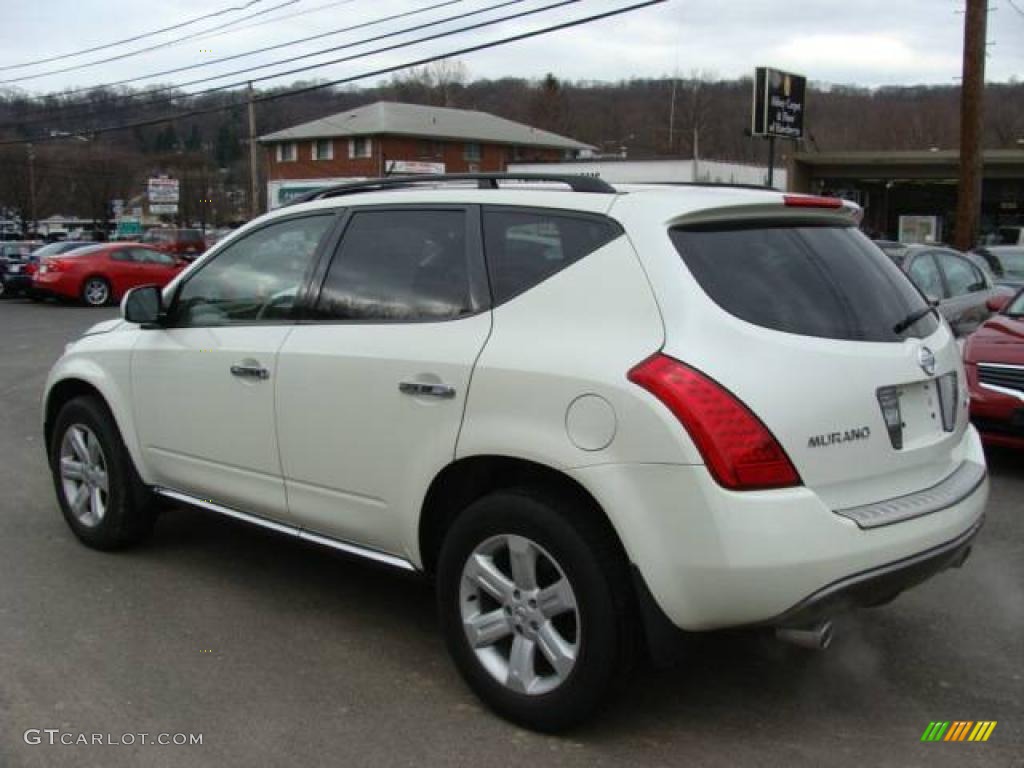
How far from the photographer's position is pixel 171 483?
15.3 feet

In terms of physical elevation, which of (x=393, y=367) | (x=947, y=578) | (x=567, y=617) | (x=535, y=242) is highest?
(x=535, y=242)

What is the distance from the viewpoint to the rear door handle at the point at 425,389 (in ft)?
11.0

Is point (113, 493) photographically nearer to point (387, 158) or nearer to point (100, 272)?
point (100, 272)

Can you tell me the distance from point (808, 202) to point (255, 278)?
2.31 m

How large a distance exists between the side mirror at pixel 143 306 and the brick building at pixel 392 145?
53775mm

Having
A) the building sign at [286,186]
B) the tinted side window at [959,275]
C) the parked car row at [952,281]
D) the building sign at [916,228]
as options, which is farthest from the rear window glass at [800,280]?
the building sign at [286,186]

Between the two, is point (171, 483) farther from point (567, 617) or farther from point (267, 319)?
point (567, 617)

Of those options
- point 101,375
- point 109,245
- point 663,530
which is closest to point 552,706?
point 663,530

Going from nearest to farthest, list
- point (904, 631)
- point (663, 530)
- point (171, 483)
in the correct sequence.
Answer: point (663, 530)
point (904, 631)
point (171, 483)

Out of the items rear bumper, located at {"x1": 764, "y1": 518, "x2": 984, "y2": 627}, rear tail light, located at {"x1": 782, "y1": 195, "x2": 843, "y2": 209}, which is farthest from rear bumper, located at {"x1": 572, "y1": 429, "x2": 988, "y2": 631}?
rear tail light, located at {"x1": 782, "y1": 195, "x2": 843, "y2": 209}

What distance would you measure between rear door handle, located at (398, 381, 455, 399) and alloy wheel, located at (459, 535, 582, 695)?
51 cm

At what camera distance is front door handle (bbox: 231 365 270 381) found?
13.2ft

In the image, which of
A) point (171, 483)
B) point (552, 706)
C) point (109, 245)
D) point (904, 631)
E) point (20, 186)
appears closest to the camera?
point (552, 706)

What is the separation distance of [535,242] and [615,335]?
1.81 feet
